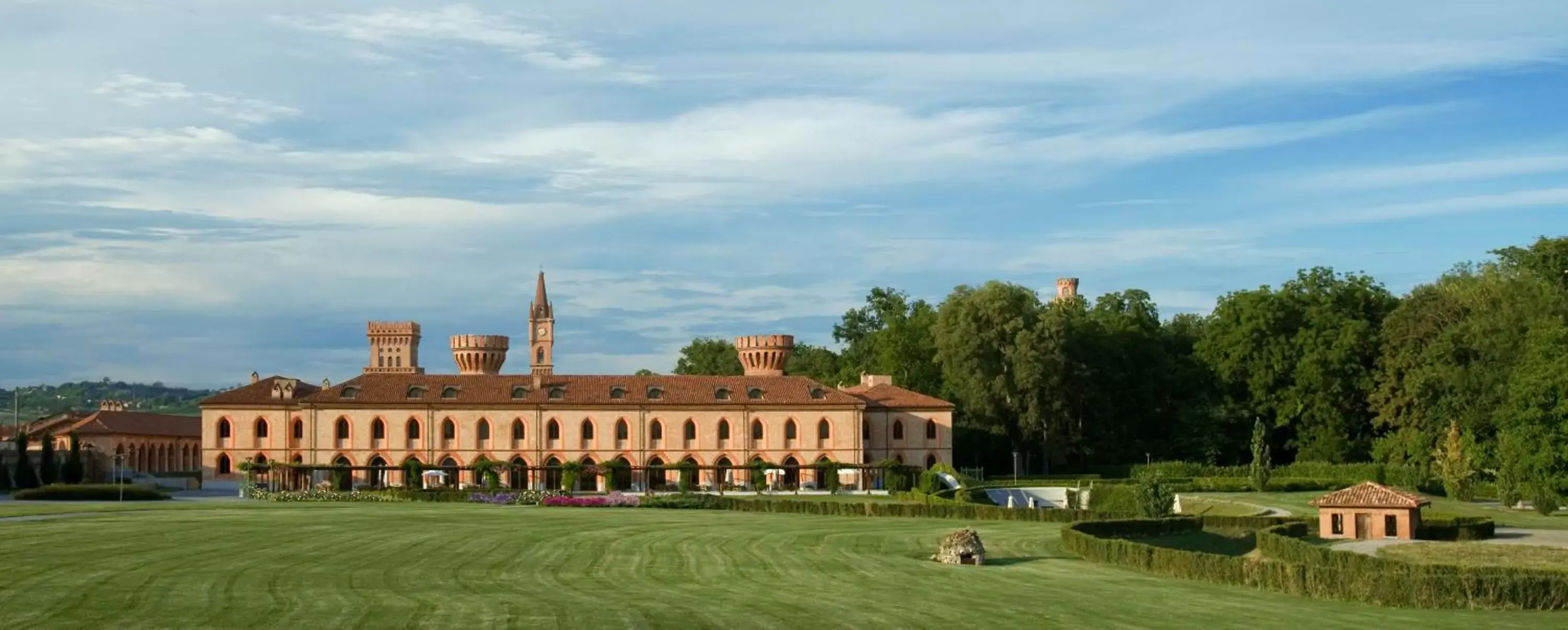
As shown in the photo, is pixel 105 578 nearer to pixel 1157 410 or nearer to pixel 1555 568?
pixel 1555 568

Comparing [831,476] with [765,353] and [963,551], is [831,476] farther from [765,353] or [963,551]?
[963,551]

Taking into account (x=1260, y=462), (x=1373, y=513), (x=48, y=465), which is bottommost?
(x=1373, y=513)

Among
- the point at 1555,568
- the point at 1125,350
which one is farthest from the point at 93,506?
the point at 1125,350

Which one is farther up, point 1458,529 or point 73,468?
point 73,468

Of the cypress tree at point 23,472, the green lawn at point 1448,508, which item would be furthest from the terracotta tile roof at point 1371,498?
the cypress tree at point 23,472

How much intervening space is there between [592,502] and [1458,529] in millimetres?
32728

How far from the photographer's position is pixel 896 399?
89625 millimetres

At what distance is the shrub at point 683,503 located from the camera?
215ft

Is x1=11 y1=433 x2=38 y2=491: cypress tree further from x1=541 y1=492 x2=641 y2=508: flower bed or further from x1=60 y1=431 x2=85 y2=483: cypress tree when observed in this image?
x1=541 y1=492 x2=641 y2=508: flower bed

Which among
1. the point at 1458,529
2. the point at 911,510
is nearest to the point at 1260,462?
the point at 911,510

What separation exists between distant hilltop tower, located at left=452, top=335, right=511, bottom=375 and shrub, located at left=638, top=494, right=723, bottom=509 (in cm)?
3586

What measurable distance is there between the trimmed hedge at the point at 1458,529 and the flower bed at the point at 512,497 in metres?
34.1

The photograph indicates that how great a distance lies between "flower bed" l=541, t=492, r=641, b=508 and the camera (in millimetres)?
66375

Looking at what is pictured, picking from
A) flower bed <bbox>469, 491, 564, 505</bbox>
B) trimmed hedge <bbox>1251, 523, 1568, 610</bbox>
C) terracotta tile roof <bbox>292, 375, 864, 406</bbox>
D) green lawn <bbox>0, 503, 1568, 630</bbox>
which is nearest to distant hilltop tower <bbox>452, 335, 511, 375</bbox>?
terracotta tile roof <bbox>292, 375, 864, 406</bbox>
